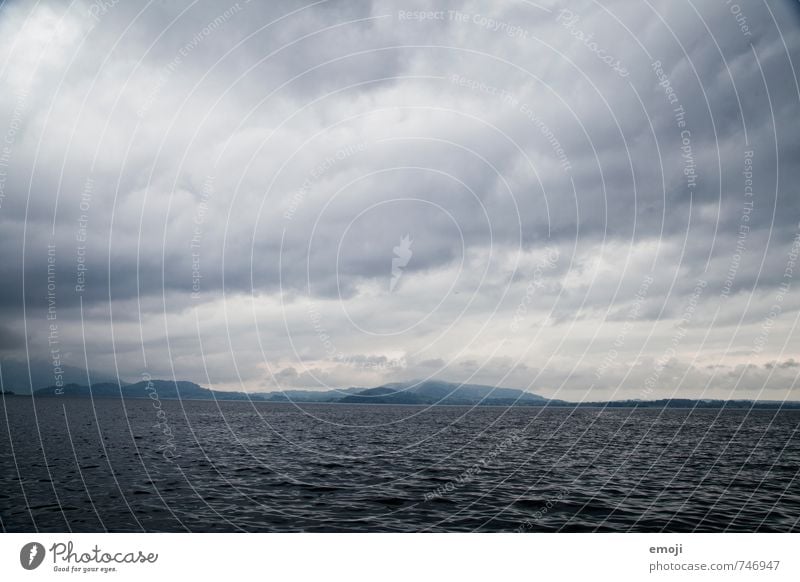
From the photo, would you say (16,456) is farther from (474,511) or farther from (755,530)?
(755,530)

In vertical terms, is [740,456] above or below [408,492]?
below

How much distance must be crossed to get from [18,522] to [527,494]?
2951 cm

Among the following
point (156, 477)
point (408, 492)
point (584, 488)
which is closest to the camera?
point (408, 492)

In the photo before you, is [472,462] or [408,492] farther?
[472,462]

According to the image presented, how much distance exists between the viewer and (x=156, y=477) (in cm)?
3791

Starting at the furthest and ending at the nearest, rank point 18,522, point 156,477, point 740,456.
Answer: point 740,456, point 156,477, point 18,522
